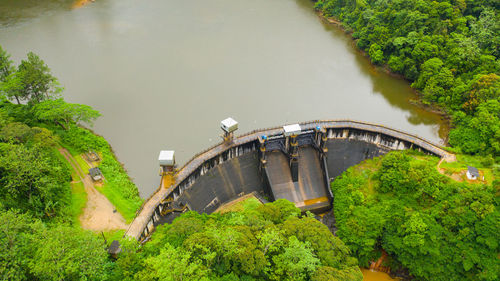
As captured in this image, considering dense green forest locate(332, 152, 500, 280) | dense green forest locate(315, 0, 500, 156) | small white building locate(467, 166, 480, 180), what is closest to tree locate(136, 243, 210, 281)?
dense green forest locate(332, 152, 500, 280)

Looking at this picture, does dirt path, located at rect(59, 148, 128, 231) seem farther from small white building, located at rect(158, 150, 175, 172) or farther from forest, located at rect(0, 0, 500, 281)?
small white building, located at rect(158, 150, 175, 172)

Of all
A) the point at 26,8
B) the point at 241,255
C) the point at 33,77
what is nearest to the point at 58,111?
the point at 33,77

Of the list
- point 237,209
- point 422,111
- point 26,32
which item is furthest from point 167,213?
point 26,32

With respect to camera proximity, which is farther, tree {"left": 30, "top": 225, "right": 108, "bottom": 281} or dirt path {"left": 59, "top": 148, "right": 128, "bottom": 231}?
dirt path {"left": 59, "top": 148, "right": 128, "bottom": 231}

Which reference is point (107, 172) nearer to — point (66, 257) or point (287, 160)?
point (66, 257)

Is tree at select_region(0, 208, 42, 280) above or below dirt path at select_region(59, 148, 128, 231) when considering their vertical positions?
above

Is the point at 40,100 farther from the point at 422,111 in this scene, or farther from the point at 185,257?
the point at 422,111

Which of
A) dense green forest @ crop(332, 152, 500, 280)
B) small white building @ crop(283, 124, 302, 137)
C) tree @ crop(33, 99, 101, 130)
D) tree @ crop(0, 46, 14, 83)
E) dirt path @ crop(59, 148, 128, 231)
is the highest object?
tree @ crop(0, 46, 14, 83)
